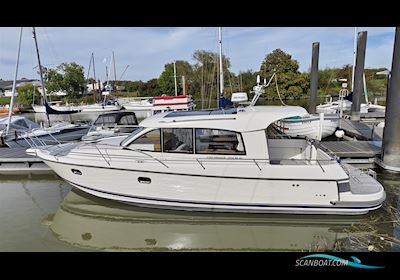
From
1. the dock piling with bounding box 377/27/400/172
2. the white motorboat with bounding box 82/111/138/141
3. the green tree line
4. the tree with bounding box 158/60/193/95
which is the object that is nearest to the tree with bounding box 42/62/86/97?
the green tree line

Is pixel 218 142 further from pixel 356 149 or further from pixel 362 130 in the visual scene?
pixel 362 130

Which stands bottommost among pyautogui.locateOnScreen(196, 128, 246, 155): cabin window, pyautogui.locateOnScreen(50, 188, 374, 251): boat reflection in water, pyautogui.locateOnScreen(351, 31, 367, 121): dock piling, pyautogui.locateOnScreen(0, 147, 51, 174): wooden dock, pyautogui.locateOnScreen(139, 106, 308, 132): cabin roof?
pyautogui.locateOnScreen(50, 188, 374, 251): boat reflection in water

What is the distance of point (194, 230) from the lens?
4844 mm

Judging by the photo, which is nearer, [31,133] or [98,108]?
[31,133]

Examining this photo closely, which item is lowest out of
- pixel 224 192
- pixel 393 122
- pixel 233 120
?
pixel 224 192

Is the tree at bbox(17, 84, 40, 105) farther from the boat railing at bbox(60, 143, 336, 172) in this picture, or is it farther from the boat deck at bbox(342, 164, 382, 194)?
the boat deck at bbox(342, 164, 382, 194)

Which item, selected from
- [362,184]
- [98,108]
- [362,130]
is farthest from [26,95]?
[362,184]

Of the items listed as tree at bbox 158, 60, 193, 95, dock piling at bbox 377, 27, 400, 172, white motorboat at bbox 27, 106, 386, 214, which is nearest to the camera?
white motorboat at bbox 27, 106, 386, 214

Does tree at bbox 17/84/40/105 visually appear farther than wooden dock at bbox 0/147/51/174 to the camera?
Yes

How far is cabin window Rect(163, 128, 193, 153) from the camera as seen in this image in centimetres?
504

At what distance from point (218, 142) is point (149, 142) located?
4.46 feet

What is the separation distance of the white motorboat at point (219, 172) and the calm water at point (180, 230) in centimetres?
22

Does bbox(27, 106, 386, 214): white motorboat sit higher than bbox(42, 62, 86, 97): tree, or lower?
lower

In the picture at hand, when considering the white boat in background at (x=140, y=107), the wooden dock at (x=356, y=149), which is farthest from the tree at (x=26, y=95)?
the wooden dock at (x=356, y=149)
